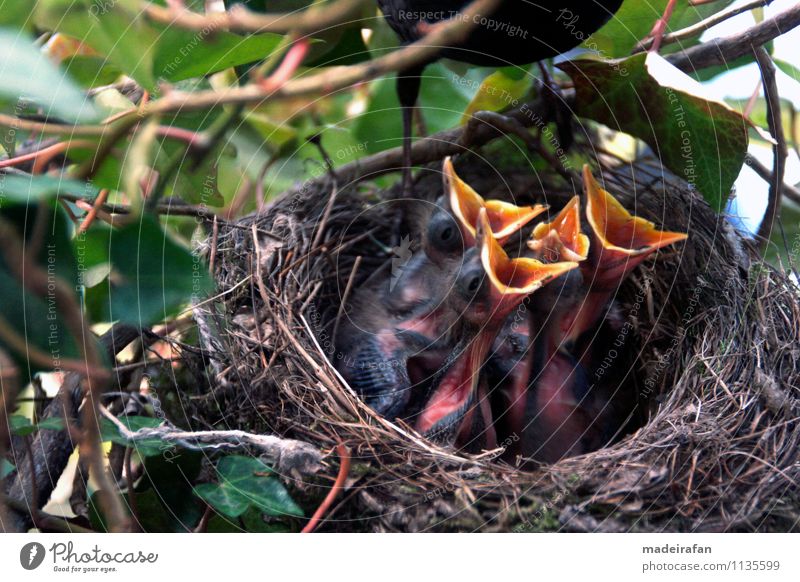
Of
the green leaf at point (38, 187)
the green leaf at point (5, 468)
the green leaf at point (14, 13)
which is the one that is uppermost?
the green leaf at point (14, 13)

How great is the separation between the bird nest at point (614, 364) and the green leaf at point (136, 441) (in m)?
0.07

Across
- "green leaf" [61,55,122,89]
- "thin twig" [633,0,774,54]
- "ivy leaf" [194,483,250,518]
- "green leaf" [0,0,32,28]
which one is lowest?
"ivy leaf" [194,483,250,518]

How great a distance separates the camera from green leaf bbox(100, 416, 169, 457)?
551 mm

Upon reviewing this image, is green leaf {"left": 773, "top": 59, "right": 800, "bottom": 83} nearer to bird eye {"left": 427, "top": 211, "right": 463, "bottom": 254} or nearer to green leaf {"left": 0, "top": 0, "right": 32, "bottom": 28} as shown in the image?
bird eye {"left": 427, "top": 211, "right": 463, "bottom": 254}

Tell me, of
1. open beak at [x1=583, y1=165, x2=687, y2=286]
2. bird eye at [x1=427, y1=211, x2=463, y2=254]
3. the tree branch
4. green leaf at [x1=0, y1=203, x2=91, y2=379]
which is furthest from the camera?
bird eye at [x1=427, y1=211, x2=463, y2=254]

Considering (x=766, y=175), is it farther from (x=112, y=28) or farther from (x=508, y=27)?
(x=112, y=28)

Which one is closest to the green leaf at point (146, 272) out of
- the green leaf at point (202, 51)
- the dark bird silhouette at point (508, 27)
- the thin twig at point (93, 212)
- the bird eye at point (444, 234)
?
the thin twig at point (93, 212)

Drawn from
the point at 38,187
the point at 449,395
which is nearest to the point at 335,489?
the point at 449,395

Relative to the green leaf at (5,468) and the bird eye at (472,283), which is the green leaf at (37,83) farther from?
the bird eye at (472,283)

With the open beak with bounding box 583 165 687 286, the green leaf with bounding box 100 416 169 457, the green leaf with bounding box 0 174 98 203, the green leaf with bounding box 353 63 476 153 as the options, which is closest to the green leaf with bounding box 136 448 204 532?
the green leaf with bounding box 100 416 169 457

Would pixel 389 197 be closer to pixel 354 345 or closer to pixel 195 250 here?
pixel 354 345
